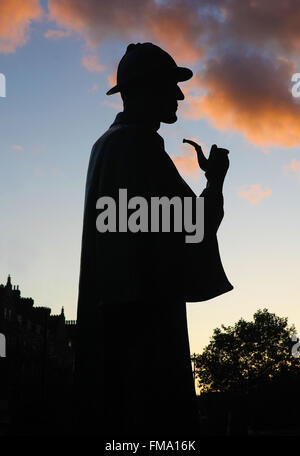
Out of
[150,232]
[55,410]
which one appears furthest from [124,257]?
[55,410]

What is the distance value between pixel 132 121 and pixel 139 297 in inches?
61.2

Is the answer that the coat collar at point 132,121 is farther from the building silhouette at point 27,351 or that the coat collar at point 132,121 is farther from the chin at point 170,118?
the building silhouette at point 27,351

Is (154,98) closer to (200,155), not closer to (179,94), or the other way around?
(179,94)

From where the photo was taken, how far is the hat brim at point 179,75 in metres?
5.11

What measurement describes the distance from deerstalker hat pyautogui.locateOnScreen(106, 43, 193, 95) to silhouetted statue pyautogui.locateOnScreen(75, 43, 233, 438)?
0.40m

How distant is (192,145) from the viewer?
5.09m

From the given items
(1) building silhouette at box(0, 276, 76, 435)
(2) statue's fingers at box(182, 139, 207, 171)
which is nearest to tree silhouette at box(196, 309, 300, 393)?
(1) building silhouette at box(0, 276, 76, 435)

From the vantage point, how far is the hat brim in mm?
5109

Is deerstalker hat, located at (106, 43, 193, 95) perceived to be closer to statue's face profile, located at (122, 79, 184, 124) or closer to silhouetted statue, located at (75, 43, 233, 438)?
statue's face profile, located at (122, 79, 184, 124)

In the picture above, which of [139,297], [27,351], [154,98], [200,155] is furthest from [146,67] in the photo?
[27,351]

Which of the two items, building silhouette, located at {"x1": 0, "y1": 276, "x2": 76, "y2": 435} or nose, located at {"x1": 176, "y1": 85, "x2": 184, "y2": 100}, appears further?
building silhouette, located at {"x1": 0, "y1": 276, "x2": 76, "y2": 435}

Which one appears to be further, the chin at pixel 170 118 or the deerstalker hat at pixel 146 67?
the chin at pixel 170 118

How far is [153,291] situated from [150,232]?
43 cm

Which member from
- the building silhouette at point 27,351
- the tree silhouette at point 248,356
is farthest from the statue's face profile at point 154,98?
the tree silhouette at point 248,356
